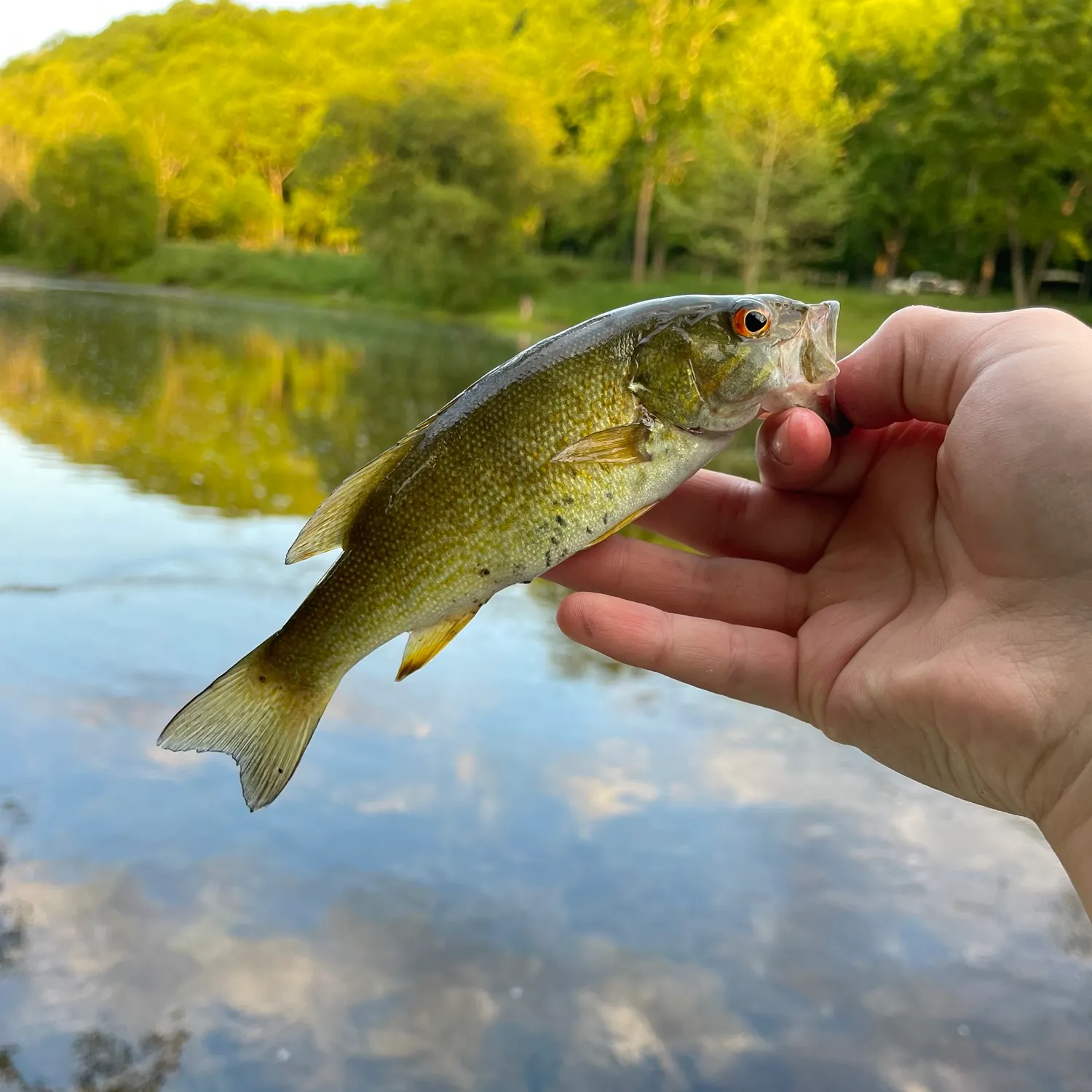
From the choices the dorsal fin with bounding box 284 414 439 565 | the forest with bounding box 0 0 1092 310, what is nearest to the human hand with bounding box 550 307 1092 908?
the dorsal fin with bounding box 284 414 439 565

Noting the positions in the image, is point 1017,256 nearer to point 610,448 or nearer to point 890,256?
point 890,256

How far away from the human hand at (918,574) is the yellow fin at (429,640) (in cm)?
35

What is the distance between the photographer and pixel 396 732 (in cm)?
593

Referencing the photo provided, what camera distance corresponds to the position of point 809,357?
2498 mm

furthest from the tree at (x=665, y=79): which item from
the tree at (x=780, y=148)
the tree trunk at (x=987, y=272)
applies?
the tree trunk at (x=987, y=272)

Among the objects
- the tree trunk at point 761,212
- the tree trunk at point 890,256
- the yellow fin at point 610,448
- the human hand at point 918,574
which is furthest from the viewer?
the tree trunk at point 890,256

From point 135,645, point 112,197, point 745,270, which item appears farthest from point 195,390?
point 112,197

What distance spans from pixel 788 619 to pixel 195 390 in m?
16.7

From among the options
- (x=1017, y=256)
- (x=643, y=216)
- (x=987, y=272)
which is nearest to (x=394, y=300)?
(x=643, y=216)

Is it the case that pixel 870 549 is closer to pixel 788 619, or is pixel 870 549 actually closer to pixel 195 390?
pixel 788 619

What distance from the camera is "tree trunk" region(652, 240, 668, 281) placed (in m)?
51.9

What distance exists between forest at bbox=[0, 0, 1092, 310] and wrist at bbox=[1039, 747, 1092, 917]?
3899cm

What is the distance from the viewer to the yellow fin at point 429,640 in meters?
2.58

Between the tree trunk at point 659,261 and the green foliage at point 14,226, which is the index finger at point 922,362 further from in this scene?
the green foliage at point 14,226
